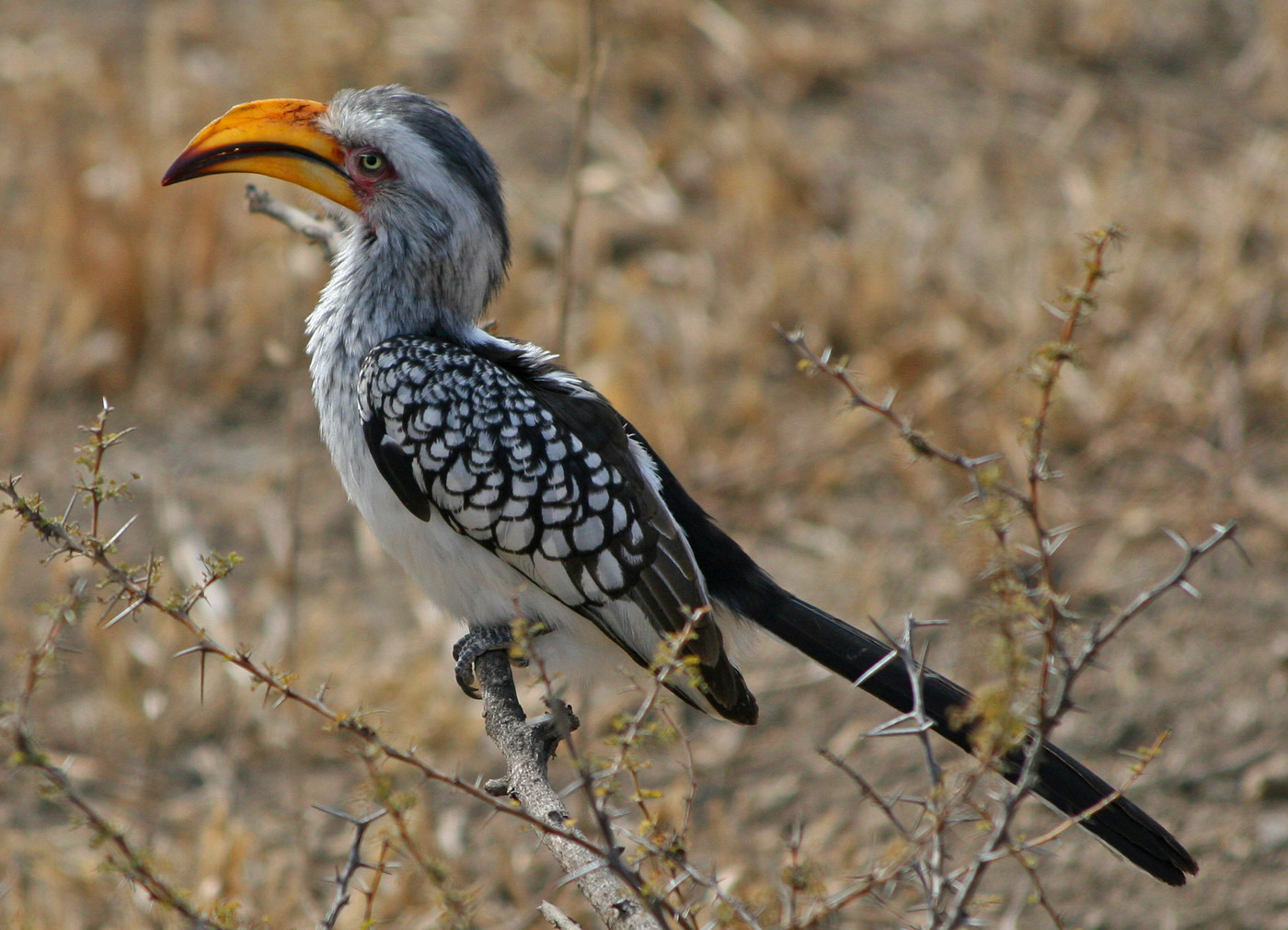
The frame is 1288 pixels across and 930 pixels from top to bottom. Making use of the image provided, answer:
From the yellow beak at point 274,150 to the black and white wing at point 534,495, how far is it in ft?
1.59

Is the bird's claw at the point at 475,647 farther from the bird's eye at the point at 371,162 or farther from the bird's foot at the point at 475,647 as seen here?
the bird's eye at the point at 371,162

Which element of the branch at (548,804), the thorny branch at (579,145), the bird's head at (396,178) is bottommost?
the branch at (548,804)

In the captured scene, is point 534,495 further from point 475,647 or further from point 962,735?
point 962,735

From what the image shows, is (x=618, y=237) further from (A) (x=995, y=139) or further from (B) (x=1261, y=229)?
(B) (x=1261, y=229)

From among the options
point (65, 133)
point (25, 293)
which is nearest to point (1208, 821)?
point (25, 293)

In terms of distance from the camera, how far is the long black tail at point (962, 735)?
2496mm

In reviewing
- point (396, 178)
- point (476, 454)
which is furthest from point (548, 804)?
point (396, 178)

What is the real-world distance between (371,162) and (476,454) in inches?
31.6

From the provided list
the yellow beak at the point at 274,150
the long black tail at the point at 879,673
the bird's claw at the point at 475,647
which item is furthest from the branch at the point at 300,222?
the bird's claw at the point at 475,647

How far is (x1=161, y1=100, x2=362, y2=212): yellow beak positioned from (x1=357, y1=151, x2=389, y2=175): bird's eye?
0.04 metres

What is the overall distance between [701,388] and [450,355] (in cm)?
273

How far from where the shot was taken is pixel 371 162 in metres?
3.12

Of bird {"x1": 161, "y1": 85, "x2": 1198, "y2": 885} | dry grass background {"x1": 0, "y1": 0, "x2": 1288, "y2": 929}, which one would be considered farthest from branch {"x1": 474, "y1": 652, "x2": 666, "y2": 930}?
dry grass background {"x1": 0, "y1": 0, "x2": 1288, "y2": 929}

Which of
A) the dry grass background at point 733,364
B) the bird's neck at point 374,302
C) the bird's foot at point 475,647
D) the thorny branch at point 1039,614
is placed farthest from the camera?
the dry grass background at point 733,364
